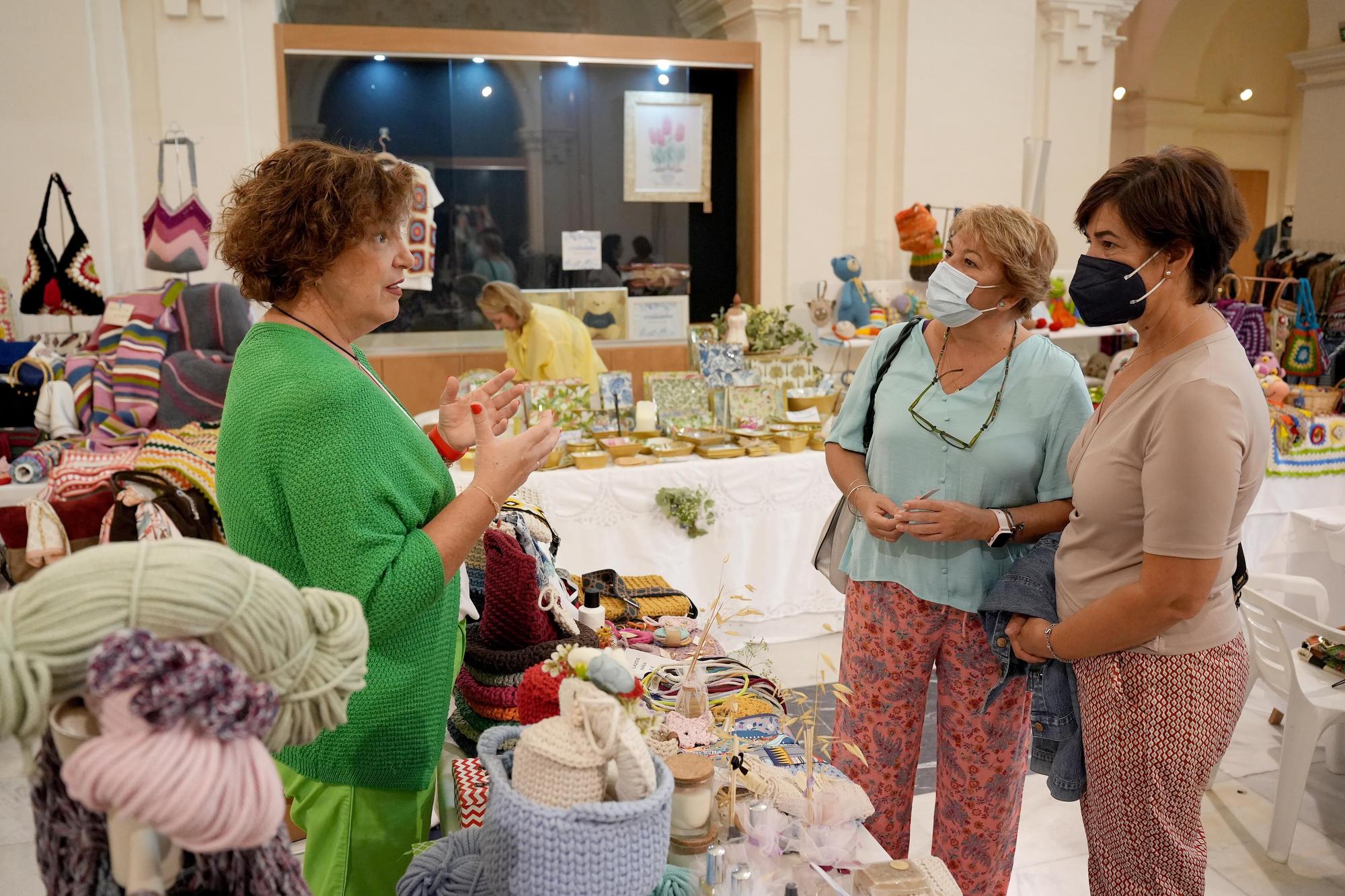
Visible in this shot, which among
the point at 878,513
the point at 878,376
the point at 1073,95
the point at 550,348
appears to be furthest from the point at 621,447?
the point at 1073,95

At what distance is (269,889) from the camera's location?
90 centimetres

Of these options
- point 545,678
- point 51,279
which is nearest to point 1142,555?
point 545,678

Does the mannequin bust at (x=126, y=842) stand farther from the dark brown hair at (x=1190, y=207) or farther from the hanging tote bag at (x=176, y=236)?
the hanging tote bag at (x=176, y=236)

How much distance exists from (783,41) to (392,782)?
611cm

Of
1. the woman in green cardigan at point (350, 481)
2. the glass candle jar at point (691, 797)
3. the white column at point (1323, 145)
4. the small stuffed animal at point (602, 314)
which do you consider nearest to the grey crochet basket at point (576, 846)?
the glass candle jar at point (691, 797)

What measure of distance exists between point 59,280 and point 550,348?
7.36ft

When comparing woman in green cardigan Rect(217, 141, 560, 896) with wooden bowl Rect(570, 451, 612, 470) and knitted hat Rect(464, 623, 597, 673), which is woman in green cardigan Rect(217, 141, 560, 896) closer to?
knitted hat Rect(464, 623, 597, 673)

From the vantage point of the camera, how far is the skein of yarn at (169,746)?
77cm

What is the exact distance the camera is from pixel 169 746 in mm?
779

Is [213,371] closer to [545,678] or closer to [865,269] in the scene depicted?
[545,678]

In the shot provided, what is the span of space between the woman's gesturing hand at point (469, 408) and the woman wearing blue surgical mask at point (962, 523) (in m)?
0.81

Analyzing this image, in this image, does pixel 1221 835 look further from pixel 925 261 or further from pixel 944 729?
pixel 925 261

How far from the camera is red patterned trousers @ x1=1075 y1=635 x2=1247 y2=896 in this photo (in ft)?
5.56

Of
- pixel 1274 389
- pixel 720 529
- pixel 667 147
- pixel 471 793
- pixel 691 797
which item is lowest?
pixel 720 529
